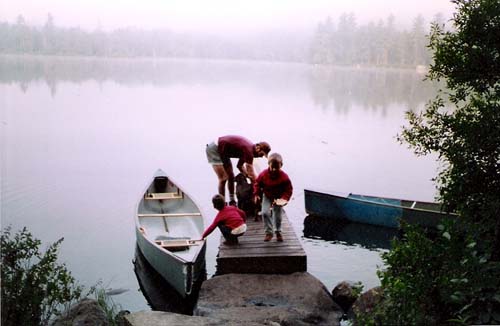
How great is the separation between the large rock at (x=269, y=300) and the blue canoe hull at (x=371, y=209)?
188 inches

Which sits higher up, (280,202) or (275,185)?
(275,185)

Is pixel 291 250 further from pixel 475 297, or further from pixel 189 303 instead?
pixel 475 297

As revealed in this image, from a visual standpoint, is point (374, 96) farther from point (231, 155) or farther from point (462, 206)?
point (462, 206)

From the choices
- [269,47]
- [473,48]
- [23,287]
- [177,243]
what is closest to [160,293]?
[177,243]

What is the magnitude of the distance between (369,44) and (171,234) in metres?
107

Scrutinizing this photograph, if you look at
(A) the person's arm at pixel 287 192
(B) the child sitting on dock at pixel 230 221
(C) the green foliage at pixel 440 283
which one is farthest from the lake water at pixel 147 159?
(C) the green foliage at pixel 440 283

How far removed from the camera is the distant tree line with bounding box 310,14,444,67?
9919cm

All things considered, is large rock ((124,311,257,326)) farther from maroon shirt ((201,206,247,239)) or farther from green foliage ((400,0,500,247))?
maroon shirt ((201,206,247,239))

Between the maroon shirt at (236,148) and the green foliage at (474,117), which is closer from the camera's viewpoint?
the green foliage at (474,117)

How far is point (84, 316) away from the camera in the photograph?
564 cm

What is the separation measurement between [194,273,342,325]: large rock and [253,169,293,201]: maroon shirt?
1122 millimetres

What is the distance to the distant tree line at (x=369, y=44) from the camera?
99188mm

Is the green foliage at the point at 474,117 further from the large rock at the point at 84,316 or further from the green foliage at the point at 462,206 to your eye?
the large rock at the point at 84,316

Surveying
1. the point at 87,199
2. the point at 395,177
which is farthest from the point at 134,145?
the point at 395,177
